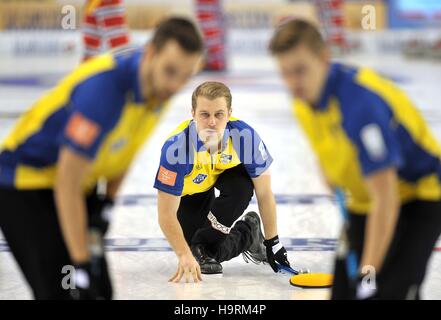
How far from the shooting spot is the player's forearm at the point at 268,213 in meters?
3.50

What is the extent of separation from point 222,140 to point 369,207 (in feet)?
4.17

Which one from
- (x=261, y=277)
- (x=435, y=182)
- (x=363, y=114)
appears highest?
(x=363, y=114)

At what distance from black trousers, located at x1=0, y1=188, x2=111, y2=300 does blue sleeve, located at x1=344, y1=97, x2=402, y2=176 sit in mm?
831

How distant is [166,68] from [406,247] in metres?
0.79

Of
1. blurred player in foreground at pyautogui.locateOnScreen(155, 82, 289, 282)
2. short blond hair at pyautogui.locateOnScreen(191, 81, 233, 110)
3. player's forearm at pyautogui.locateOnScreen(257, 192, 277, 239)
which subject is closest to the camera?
short blond hair at pyautogui.locateOnScreen(191, 81, 233, 110)

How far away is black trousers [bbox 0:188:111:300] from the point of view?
2.16 m

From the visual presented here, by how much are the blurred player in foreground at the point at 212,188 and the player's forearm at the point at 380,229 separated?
1.24 metres

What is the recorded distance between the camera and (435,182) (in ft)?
7.14

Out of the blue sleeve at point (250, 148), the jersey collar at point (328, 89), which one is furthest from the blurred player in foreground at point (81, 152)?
the blue sleeve at point (250, 148)

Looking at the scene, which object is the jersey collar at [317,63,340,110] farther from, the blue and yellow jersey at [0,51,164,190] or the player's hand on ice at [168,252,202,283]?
the player's hand on ice at [168,252,202,283]

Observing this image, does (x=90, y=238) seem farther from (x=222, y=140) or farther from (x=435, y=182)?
(x=222, y=140)

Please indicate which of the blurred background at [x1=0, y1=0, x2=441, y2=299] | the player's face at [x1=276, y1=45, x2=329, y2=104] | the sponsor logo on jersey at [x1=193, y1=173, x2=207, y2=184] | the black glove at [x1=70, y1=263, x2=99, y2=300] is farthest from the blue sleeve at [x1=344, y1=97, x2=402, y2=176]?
the sponsor logo on jersey at [x1=193, y1=173, x2=207, y2=184]
